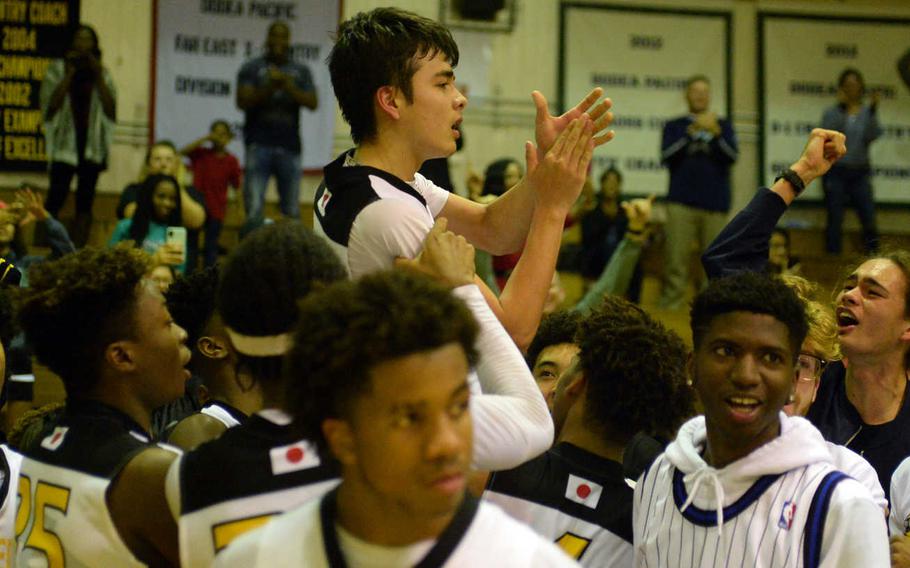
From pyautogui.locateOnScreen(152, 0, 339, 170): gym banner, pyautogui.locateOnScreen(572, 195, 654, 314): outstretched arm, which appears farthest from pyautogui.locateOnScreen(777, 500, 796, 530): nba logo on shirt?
pyautogui.locateOnScreen(152, 0, 339, 170): gym banner

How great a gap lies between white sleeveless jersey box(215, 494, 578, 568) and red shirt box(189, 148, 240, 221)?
9.51m

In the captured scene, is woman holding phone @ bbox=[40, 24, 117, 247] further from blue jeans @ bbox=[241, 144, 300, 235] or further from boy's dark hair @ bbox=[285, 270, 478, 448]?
boy's dark hair @ bbox=[285, 270, 478, 448]

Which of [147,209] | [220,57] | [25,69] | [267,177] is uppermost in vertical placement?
[220,57]

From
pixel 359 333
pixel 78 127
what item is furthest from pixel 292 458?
pixel 78 127

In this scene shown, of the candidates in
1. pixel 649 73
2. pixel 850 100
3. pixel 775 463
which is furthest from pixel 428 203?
pixel 649 73

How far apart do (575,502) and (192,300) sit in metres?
1.82

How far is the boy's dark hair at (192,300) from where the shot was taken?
421cm

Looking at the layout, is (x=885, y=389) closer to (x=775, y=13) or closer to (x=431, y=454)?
(x=431, y=454)

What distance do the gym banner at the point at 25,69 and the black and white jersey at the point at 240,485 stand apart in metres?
11.3

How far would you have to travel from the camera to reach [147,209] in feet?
28.8

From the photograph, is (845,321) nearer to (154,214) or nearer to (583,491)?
(583,491)

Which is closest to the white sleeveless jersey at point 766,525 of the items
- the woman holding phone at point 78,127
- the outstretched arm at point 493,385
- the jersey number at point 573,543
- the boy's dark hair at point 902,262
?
the jersey number at point 573,543

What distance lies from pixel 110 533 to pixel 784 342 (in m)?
1.56

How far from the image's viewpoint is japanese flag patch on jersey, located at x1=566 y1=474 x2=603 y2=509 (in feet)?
9.78
